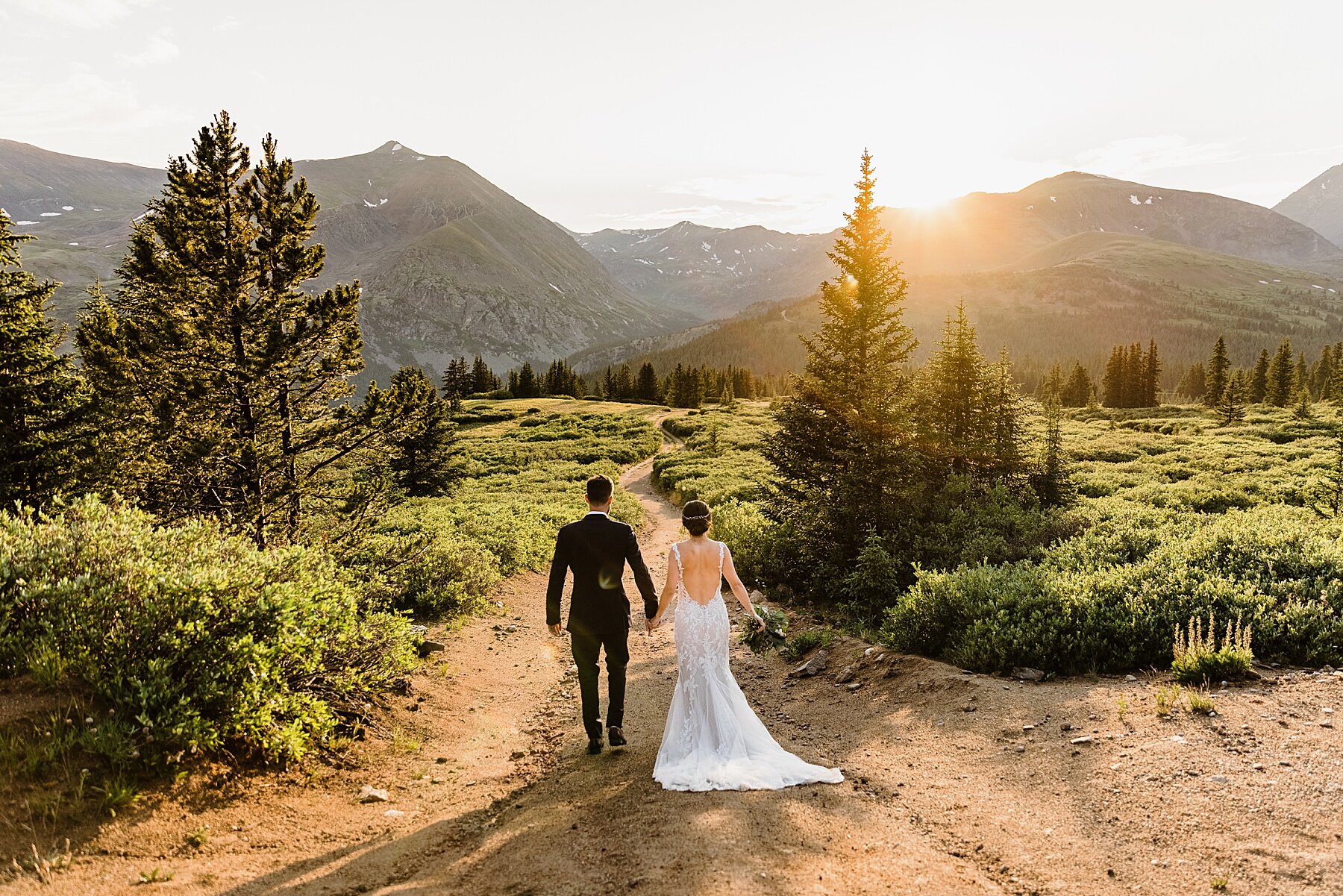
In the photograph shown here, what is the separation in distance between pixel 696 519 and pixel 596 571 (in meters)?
1.31

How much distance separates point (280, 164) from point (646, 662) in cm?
1262

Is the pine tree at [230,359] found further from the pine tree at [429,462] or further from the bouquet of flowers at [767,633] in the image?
the pine tree at [429,462]

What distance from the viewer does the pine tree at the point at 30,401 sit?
14.0m

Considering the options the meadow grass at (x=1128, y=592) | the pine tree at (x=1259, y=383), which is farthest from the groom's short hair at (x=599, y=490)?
the pine tree at (x=1259, y=383)

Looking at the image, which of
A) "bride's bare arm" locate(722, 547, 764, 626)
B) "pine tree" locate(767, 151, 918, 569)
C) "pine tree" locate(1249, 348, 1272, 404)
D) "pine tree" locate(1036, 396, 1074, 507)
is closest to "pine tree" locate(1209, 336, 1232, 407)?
"pine tree" locate(1249, 348, 1272, 404)

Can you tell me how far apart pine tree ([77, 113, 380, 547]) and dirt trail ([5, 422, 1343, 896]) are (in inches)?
257

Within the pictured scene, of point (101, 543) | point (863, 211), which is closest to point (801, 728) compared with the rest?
point (101, 543)

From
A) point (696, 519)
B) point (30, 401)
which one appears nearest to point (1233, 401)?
point (696, 519)

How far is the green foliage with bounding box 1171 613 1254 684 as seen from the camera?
7.82 meters

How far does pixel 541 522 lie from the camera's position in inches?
908

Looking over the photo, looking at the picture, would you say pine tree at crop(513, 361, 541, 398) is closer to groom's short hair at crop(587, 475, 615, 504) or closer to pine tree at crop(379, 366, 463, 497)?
pine tree at crop(379, 366, 463, 497)

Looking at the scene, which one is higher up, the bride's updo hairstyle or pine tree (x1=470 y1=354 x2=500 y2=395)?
pine tree (x1=470 y1=354 x2=500 y2=395)

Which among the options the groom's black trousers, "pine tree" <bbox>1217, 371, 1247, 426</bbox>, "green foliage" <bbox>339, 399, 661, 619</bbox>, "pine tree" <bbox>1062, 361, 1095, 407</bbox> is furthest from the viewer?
"pine tree" <bbox>1062, 361, 1095, 407</bbox>

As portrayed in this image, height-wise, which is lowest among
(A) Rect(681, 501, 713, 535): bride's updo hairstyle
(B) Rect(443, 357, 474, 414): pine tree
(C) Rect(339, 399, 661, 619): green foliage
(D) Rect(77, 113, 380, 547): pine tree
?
(C) Rect(339, 399, 661, 619): green foliage
